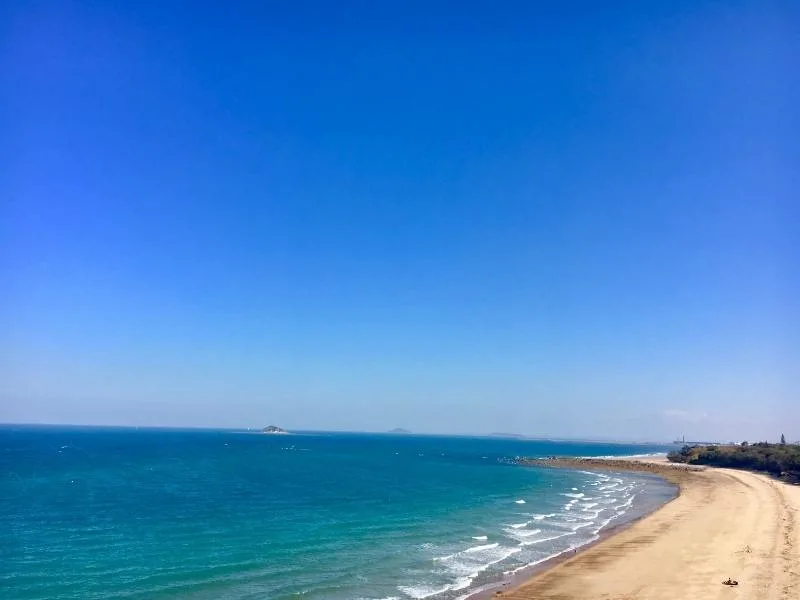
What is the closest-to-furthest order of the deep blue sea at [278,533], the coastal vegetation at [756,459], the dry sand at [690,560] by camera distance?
the dry sand at [690,560] → the deep blue sea at [278,533] → the coastal vegetation at [756,459]

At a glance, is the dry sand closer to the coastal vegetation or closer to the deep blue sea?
the deep blue sea

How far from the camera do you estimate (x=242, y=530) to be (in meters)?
36.8

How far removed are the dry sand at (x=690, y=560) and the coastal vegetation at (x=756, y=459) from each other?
1476 inches

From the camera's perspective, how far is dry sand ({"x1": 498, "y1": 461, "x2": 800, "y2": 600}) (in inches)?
919

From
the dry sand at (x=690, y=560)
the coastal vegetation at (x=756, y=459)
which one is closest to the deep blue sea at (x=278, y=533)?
the dry sand at (x=690, y=560)

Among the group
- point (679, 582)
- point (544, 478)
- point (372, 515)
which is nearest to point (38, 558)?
point (372, 515)

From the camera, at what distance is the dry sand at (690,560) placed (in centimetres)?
2334

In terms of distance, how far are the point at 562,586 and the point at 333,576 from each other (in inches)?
407

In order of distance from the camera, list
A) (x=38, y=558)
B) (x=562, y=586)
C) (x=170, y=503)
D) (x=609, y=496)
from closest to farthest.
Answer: (x=562, y=586) → (x=38, y=558) → (x=170, y=503) → (x=609, y=496)

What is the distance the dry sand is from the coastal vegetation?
3750 centimetres

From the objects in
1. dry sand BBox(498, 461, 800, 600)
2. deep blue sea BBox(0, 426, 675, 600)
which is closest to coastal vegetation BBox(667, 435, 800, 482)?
deep blue sea BBox(0, 426, 675, 600)

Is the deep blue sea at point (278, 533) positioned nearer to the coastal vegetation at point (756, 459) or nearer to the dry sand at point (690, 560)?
the dry sand at point (690, 560)

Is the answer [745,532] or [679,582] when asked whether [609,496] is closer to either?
[745,532]

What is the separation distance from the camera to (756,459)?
94562mm
